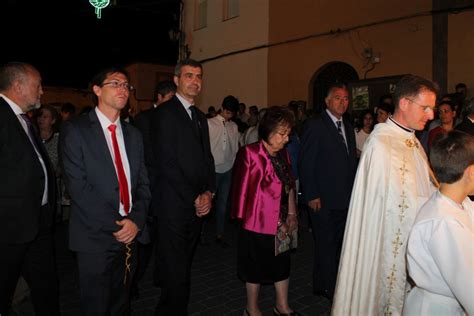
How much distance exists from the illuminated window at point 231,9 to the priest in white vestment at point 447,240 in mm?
14906

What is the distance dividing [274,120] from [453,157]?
6.33 feet

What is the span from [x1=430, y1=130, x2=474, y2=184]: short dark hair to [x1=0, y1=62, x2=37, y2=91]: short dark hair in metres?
3.08

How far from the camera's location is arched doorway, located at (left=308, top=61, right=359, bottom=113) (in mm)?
12633

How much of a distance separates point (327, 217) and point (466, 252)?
2.56 metres

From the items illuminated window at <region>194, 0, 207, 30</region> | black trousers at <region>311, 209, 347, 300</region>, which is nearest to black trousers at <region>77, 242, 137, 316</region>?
black trousers at <region>311, 209, 347, 300</region>

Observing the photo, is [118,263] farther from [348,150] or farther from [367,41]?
[367,41]

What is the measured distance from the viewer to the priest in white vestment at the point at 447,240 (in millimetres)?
2107

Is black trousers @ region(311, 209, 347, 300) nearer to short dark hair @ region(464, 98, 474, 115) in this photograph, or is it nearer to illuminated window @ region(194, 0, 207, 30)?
short dark hair @ region(464, 98, 474, 115)

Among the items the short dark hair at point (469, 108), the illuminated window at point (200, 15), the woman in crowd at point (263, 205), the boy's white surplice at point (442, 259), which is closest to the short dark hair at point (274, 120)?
the woman in crowd at point (263, 205)

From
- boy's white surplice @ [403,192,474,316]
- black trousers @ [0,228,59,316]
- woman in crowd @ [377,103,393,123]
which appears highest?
woman in crowd @ [377,103,393,123]

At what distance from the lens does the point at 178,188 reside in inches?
146

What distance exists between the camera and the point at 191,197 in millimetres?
3762

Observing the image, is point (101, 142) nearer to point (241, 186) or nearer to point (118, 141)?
point (118, 141)

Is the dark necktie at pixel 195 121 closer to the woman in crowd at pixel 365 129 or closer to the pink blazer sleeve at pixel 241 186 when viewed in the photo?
the pink blazer sleeve at pixel 241 186
